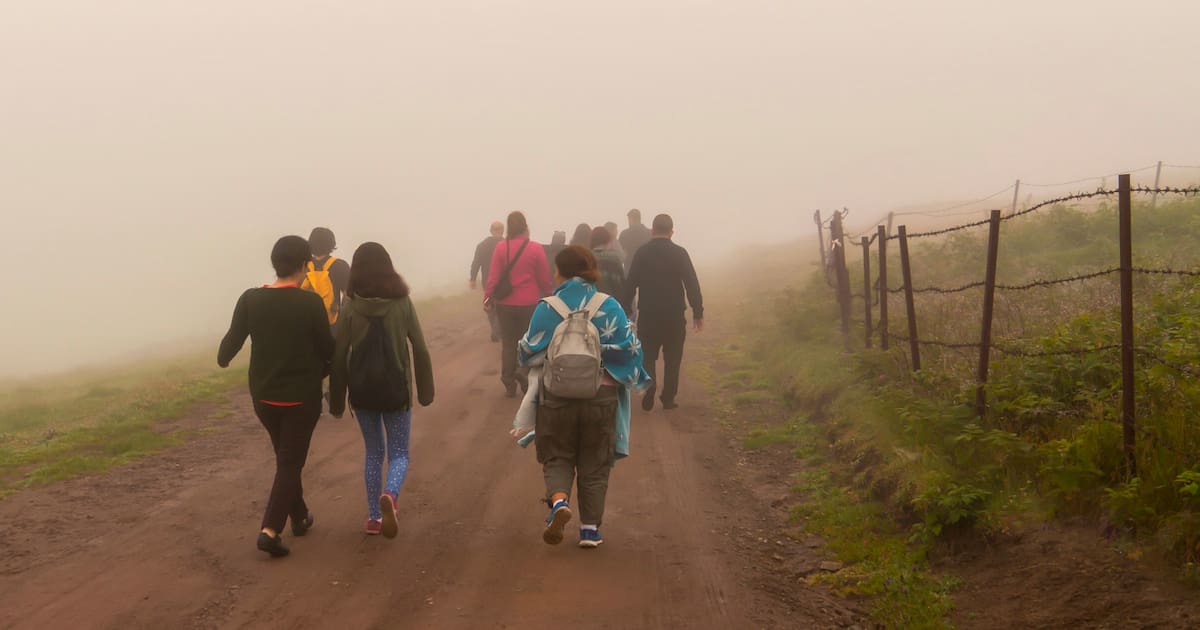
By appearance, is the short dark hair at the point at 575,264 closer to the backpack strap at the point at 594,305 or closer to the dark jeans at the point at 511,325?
the backpack strap at the point at 594,305

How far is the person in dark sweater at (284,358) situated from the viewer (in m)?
6.04

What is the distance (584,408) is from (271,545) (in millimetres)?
2327

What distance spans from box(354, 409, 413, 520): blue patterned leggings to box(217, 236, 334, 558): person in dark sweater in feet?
1.39

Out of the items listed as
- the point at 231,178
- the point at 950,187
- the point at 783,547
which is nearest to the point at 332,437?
the point at 783,547

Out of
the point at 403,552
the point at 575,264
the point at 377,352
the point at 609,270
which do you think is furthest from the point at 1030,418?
the point at 609,270

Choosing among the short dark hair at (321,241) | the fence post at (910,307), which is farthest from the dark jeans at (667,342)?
the short dark hair at (321,241)

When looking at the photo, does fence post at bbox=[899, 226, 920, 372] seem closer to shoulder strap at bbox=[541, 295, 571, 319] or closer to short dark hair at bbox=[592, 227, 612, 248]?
short dark hair at bbox=[592, 227, 612, 248]

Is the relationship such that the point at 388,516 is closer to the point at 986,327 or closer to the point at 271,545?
the point at 271,545

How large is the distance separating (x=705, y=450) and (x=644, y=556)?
3.29 metres

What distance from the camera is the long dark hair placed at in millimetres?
6214

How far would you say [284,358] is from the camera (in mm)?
6043

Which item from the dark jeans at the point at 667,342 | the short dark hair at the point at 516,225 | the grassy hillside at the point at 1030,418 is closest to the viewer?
the grassy hillside at the point at 1030,418

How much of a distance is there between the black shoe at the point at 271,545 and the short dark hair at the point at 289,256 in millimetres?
1802

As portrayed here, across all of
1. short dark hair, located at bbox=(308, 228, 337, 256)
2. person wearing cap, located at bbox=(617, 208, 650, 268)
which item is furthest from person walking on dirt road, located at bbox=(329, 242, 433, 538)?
person wearing cap, located at bbox=(617, 208, 650, 268)
